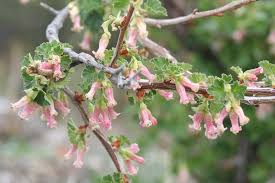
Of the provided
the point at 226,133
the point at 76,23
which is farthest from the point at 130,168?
the point at 226,133

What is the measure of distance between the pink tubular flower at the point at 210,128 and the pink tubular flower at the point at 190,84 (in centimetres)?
9

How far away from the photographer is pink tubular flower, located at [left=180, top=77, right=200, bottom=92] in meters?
1.08

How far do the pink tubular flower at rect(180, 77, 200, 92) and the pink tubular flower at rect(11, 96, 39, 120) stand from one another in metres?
0.27

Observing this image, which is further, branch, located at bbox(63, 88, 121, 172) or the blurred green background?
the blurred green background

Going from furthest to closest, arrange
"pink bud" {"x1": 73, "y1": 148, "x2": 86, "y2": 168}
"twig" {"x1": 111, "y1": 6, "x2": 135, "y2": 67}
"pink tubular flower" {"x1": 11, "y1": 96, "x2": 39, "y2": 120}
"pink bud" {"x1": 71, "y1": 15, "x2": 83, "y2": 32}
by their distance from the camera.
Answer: "pink bud" {"x1": 71, "y1": 15, "x2": 83, "y2": 32} < "pink bud" {"x1": 73, "y1": 148, "x2": 86, "y2": 168} < "pink tubular flower" {"x1": 11, "y1": 96, "x2": 39, "y2": 120} < "twig" {"x1": 111, "y1": 6, "x2": 135, "y2": 67}

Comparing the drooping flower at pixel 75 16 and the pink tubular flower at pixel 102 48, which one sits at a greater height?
the drooping flower at pixel 75 16

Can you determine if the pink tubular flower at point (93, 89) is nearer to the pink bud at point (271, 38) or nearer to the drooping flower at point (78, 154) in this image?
the drooping flower at point (78, 154)

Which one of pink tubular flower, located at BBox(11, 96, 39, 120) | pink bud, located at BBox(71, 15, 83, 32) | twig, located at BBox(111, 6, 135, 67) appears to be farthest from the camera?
pink bud, located at BBox(71, 15, 83, 32)

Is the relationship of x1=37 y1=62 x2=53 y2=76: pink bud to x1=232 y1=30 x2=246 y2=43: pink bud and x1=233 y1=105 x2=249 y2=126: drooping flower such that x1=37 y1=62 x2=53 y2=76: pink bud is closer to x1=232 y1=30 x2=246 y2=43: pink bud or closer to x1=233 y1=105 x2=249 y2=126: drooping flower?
x1=233 y1=105 x2=249 y2=126: drooping flower

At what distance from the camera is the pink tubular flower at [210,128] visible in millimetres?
1139

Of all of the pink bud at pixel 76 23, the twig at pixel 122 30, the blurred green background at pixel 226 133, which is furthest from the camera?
the blurred green background at pixel 226 133

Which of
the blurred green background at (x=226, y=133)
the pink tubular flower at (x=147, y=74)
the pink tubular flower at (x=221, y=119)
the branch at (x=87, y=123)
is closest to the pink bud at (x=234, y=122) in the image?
the pink tubular flower at (x=221, y=119)

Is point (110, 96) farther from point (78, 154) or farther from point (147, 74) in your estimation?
point (78, 154)

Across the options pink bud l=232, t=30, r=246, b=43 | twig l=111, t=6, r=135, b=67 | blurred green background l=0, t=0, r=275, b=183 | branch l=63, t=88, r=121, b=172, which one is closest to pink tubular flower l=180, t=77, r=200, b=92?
twig l=111, t=6, r=135, b=67
